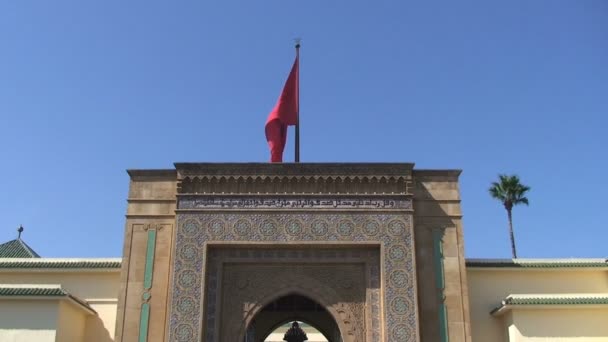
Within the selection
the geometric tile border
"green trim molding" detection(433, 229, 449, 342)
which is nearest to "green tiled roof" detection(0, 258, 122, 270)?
the geometric tile border

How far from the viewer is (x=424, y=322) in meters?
12.4

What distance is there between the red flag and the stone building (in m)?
1.84

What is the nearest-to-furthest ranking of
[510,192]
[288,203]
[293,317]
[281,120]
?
[288,203] < [281,120] < [293,317] < [510,192]

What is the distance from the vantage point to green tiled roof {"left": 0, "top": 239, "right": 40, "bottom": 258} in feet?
55.2

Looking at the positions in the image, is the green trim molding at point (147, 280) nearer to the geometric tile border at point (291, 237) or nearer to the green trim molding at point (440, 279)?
the geometric tile border at point (291, 237)

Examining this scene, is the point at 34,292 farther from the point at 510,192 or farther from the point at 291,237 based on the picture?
the point at 510,192

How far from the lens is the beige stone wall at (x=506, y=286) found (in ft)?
43.5

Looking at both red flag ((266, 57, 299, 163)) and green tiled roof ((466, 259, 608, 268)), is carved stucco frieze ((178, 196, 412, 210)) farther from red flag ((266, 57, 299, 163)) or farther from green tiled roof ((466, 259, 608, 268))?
green tiled roof ((466, 259, 608, 268))

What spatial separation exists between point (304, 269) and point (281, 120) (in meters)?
3.91

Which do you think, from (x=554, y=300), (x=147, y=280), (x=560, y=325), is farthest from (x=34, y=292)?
(x=560, y=325)

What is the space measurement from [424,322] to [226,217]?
14.3ft

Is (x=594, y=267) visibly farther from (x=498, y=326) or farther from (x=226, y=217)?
(x=226, y=217)

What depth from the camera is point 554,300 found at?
41.5 feet

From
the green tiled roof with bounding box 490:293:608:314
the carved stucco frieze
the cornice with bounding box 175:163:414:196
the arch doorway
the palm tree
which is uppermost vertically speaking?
the palm tree
